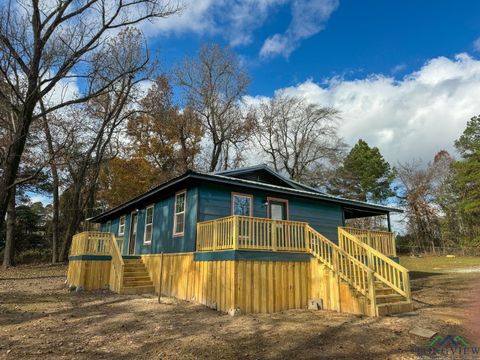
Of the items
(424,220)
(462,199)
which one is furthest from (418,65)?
(424,220)

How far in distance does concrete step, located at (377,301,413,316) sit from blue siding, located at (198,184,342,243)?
5666 mm

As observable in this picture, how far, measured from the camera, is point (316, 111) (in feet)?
113

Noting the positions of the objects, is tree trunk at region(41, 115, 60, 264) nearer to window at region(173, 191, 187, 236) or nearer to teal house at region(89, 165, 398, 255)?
teal house at region(89, 165, 398, 255)

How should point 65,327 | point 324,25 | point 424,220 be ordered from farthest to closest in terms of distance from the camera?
point 424,220 < point 324,25 < point 65,327

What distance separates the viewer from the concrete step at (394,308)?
26.5 feet

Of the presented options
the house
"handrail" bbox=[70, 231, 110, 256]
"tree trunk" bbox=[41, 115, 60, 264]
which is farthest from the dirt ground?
"tree trunk" bbox=[41, 115, 60, 264]

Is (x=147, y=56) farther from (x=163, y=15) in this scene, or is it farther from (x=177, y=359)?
(x=177, y=359)

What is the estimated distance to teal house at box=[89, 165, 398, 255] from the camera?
1146 cm

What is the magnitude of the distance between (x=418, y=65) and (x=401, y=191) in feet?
84.8

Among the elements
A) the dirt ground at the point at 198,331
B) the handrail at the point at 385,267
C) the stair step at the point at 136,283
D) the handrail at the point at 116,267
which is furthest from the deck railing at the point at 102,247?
the handrail at the point at 385,267

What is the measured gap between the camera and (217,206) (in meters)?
11.7

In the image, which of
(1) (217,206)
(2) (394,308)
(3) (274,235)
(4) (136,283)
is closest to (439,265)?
(2) (394,308)

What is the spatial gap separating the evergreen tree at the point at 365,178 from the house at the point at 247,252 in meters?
23.8

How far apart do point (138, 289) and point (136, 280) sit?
61 centimetres
